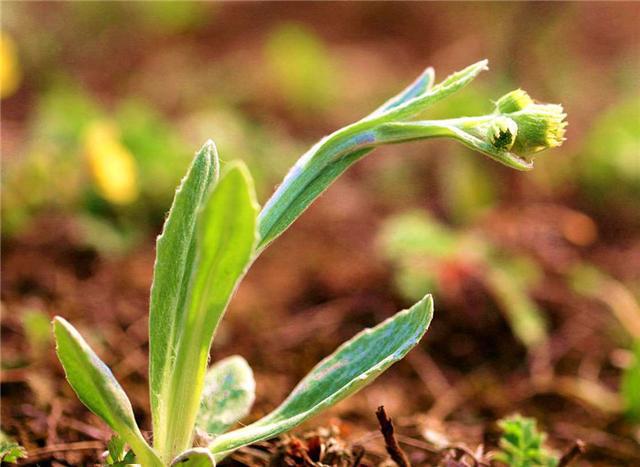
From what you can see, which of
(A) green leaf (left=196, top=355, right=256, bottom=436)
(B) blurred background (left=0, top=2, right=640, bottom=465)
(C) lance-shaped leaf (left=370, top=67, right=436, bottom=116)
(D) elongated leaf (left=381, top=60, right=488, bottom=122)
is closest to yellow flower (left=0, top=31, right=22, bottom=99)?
(B) blurred background (left=0, top=2, right=640, bottom=465)

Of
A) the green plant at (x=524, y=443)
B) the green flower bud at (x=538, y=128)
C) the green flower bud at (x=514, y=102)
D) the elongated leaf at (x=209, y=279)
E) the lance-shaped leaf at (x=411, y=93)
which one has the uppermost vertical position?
the lance-shaped leaf at (x=411, y=93)

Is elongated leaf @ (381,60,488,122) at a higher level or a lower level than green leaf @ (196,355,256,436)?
higher

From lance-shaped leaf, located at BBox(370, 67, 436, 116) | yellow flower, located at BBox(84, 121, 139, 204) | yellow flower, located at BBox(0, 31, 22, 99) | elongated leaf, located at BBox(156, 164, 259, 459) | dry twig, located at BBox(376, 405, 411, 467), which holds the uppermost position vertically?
yellow flower, located at BBox(0, 31, 22, 99)

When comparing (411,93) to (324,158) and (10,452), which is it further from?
(10,452)

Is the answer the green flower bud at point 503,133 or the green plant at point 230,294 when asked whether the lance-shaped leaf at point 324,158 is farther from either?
the green flower bud at point 503,133

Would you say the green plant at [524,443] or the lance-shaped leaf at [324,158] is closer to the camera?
the lance-shaped leaf at [324,158]

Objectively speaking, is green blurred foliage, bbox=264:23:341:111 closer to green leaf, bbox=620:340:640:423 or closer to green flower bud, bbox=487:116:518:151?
green leaf, bbox=620:340:640:423

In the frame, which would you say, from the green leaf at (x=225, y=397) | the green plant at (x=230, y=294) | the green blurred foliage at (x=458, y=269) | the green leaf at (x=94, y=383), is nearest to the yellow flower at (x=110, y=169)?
the green blurred foliage at (x=458, y=269)
